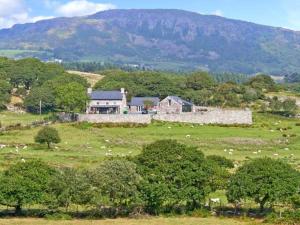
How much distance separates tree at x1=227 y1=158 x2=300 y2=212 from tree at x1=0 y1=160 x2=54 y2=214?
18.3 meters

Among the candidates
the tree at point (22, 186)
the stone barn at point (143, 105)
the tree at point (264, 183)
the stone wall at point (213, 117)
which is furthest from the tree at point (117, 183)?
the stone barn at point (143, 105)

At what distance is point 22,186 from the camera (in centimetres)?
5528

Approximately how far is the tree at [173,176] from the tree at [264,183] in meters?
2.86

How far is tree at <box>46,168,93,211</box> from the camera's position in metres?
55.7

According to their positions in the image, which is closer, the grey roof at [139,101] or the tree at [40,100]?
the tree at [40,100]

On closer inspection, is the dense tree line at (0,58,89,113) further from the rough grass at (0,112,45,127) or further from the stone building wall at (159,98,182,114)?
the stone building wall at (159,98,182,114)

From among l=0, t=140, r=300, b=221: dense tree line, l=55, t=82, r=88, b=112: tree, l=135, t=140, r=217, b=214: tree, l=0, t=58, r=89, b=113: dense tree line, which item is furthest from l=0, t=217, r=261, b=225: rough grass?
l=0, t=58, r=89, b=113: dense tree line

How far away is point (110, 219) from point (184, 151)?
11.2 m

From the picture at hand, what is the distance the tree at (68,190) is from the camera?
183 feet

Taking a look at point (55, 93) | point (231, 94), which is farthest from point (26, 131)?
point (231, 94)

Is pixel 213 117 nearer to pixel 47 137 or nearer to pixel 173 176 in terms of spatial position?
pixel 47 137

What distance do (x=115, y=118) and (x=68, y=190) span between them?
67801 millimetres

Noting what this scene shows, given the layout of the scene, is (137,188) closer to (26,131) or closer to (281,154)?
(281,154)

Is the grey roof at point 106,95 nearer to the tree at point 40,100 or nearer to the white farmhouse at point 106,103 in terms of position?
the white farmhouse at point 106,103
